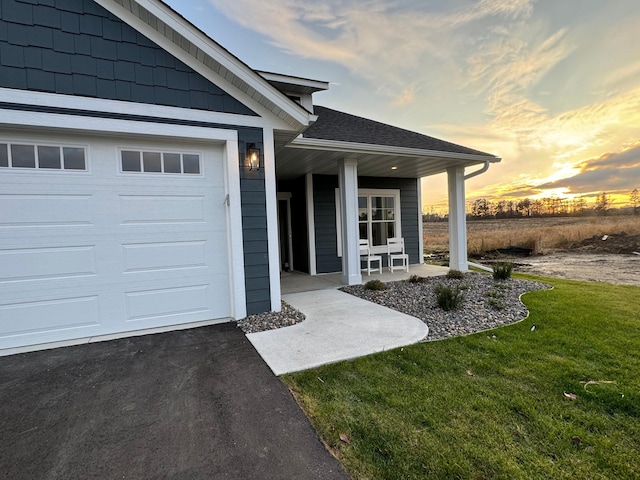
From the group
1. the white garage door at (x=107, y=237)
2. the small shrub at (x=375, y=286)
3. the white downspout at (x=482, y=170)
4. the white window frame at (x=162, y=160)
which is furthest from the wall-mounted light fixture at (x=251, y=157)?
the white downspout at (x=482, y=170)

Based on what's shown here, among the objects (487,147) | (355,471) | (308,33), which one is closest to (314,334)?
(355,471)

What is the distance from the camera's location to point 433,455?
156 cm

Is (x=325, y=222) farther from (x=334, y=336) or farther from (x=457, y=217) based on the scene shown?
(x=334, y=336)

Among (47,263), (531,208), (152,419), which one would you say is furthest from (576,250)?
(47,263)

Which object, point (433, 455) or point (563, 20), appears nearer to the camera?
point (433, 455)

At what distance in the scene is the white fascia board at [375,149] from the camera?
17.2 ft

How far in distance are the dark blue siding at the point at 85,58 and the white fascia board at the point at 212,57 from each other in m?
0.08

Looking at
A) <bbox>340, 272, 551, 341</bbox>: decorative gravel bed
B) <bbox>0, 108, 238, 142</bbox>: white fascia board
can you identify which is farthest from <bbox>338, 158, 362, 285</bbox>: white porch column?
<bbox>0, 108, 238, 142</bbox>: white fascia board

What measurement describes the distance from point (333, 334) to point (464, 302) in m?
2.51

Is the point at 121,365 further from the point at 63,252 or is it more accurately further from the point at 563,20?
the point at 563,20

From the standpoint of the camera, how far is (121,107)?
335 centimetres

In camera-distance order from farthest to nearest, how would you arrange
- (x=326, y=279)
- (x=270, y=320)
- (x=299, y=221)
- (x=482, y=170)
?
(x=299, y=221) → (x=326, y=279) → (x=482, y=170) → (x=270, y=320)

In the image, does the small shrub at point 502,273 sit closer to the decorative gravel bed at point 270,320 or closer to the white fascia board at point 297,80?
the decorative gravel bed at point 270,320

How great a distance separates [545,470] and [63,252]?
4.66 m
